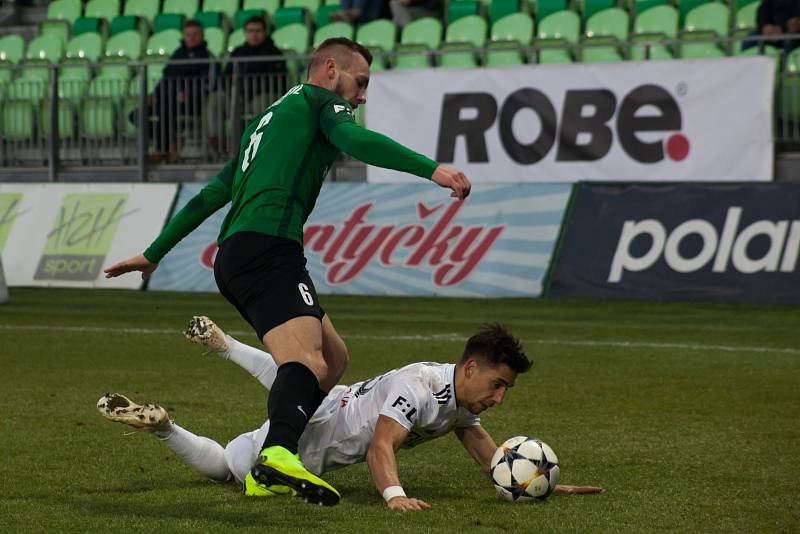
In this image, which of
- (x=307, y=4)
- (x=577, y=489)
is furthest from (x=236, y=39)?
(x=577, y=489)

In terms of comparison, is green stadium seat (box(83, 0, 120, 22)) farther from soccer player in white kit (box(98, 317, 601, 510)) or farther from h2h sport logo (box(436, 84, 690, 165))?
soccer player in white kit (box(98, 317, 601, 510))

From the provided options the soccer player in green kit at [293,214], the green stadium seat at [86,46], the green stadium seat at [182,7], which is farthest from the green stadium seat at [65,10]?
the soccer player in green kit at [293,214]

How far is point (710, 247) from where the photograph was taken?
606 inches

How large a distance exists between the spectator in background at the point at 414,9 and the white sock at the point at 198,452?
14486 mm

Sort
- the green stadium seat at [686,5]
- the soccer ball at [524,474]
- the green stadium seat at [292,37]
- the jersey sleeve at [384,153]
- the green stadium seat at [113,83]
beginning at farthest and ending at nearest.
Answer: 1. the green stadium seat at [292,37]
2. the green stadium seat at [113,83]
3. the green stadium seat at [686,5]
4. the soccer ball at [524,474]
5. the jersey sleeve at [384,153]

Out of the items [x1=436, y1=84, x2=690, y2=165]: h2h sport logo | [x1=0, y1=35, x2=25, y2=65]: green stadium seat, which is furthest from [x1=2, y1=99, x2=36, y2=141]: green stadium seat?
[x1=436, y1=84, x2=690, y2=165]: h2h sport logo

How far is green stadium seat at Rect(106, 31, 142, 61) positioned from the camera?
22163mm

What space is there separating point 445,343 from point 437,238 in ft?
14.7

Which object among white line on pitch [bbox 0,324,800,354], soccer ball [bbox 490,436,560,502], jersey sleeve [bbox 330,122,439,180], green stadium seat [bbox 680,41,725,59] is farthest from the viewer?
green stadium seat [bbox 680,41,725,59]

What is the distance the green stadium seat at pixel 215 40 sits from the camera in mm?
21688

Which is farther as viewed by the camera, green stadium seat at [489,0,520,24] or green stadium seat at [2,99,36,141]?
green stadium seat at [2,99,36,141]

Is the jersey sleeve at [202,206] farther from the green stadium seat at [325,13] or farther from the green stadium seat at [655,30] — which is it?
the green stadium seat at [325,13]

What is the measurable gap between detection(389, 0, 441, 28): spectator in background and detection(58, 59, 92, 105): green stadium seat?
4.55 meters

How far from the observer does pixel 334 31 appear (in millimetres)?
20406
